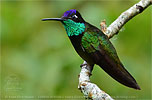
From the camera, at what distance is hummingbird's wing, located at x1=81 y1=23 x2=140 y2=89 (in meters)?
4.12

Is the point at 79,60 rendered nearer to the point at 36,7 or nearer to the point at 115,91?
the point at 115,91

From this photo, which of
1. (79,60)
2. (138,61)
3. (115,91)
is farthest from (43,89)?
(138,61)

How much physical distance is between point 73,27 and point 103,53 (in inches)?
19.7

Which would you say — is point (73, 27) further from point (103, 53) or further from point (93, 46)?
point (103, 53)

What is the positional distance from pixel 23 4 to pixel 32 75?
50.1 inches

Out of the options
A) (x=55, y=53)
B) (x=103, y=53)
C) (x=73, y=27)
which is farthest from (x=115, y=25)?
(x=55, y=53)

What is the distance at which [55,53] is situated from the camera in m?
4.54

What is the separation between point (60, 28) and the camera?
525 cm

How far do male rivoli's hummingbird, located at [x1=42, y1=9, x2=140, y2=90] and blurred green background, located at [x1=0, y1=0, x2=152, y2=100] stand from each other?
173 millimetres

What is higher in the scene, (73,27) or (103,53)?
(73,27)

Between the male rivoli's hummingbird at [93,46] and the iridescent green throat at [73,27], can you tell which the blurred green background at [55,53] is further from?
the iridescent green throat at [73,27]

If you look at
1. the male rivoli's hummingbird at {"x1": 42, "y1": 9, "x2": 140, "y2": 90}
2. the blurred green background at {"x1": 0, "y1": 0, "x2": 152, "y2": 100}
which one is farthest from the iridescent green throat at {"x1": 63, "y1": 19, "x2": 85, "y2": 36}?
the blurred green background at {"x1": 0, "y1": 0, "x2": 152, "y2": 100}

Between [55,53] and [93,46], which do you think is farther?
[55,53]

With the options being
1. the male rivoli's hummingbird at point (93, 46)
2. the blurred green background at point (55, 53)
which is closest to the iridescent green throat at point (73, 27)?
the male rivoli's hummingbird at point (93, 46)
